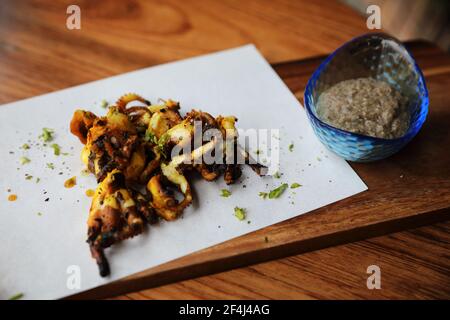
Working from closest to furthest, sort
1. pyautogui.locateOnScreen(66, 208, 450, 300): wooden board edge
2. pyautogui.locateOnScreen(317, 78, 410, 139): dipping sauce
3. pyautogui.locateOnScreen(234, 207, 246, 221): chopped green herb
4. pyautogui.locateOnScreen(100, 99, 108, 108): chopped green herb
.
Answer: pyautogui.locateOnScreen(66, 208, 450, 300): wooden board edge < pyautogui.locateOnScreen(234, 207, 246, 221): chopped green herb < pyautogui.locateOnScreen(317, 78, 410, 139): dipping sauce < pyautogui.locateOnScreen(100, 99, 108, 108): chopped green herb

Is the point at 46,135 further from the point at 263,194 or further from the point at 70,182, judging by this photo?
the point at 263,194

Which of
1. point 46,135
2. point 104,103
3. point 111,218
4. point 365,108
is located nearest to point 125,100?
point 104,103

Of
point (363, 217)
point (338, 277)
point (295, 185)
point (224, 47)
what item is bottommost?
point (338, 277)

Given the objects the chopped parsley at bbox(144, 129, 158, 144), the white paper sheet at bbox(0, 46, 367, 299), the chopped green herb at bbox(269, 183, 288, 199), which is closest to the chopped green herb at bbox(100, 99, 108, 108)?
the white paper sheet at bbox(0, 46, 367, 299)

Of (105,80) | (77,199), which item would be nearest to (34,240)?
(77,199)

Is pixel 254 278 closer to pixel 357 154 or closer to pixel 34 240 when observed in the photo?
pixel 357 154

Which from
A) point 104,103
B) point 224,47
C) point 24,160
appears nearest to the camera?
point 24,160

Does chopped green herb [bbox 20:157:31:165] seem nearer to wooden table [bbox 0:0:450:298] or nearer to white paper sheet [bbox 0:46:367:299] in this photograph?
white paper sheet [bbox 0:46:367:299]
